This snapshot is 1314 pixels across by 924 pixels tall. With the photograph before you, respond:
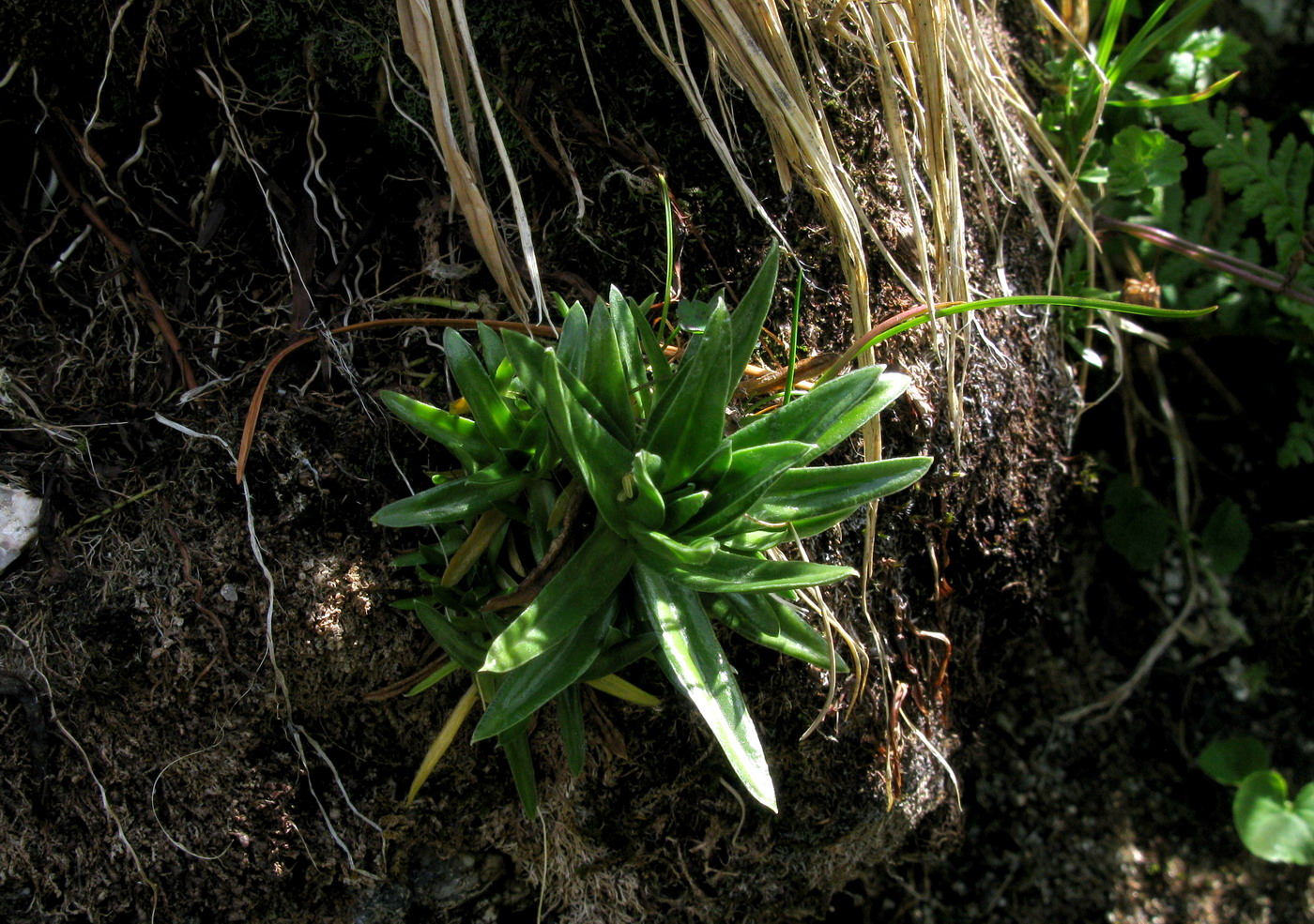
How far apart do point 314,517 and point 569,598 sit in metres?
0.53

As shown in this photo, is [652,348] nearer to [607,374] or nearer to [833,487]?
[607,374]

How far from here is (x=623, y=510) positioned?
1.17 metres

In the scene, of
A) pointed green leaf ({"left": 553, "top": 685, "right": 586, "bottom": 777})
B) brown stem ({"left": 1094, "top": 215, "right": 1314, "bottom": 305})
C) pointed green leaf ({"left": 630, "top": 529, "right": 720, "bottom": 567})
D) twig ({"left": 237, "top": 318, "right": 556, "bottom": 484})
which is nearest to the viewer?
pointed green leaf ({"left": 630, "top": 529, "right": 720, "bottom": 567})

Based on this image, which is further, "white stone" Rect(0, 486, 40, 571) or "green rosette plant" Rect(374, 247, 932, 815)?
"white stone" Rect(0, 486, 40, 571)

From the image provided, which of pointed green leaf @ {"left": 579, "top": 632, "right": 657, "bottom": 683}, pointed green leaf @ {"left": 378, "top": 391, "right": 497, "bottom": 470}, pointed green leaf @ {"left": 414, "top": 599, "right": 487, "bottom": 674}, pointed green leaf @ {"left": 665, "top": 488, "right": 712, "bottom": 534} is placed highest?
pointed green leaf @ {"left": 665, "top": 488, "right": 712, "bottom": 534}

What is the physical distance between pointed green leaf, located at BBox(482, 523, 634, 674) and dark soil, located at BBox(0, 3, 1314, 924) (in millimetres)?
347

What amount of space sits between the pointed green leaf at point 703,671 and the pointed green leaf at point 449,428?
28 cm

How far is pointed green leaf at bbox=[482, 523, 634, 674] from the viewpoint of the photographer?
1084 mm

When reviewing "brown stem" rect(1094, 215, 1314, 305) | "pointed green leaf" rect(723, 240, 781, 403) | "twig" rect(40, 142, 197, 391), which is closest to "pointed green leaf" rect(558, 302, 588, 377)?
"pointed green leaf" rect(723, 240, 781, 403)

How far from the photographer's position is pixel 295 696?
4.71 ft

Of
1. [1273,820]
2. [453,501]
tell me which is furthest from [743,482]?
[1273,820]

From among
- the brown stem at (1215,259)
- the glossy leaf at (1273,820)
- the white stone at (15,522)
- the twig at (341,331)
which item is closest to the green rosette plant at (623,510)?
the twig at (341,331)

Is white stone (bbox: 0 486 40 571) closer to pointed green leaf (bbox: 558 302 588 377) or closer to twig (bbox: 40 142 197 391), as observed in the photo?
twig (bbox: 40 142 197 391)

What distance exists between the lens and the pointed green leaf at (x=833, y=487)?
125cm
